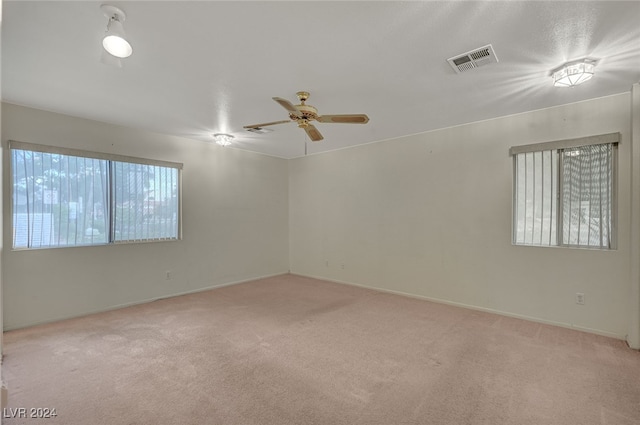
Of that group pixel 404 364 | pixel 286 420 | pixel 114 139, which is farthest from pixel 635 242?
pixel 114 139

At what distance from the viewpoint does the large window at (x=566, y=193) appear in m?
3.46

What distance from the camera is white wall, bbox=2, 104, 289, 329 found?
143 inches

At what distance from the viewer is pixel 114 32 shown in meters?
2.05

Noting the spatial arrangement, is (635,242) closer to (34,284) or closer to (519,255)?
(519,255)

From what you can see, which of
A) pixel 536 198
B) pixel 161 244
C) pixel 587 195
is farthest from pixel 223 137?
pixel 587 195

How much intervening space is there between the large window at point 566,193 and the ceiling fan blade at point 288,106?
281cm

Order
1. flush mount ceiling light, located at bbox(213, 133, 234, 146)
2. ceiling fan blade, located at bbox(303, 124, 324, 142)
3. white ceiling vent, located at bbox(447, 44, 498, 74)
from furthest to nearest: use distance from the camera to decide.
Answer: flush mount ceiling light, located at bbox(213, 133, 234, 146) < ceiling fan blade, located at bbox(303, 124, 324, 142) < white ceiling vent, located at bbox(447, 44, 498, 74)

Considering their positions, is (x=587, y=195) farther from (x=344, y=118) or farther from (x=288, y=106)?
(x=288, y=106)

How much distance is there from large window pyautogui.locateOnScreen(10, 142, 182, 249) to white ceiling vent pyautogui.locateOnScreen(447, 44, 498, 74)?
408 centimetres

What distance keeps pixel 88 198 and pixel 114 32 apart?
2.77 meters

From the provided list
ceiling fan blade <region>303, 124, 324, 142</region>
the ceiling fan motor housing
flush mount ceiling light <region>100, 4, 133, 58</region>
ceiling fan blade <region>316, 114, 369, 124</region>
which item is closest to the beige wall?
ceiling fan blade <region>303, 124, 324, 142</region>

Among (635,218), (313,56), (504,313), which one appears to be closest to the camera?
(313,56)

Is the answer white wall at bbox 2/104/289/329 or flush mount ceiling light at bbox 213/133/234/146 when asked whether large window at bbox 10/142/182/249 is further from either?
flush mount ceiling light at bbox 213/133/234/146

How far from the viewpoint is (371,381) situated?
257 centimetres
